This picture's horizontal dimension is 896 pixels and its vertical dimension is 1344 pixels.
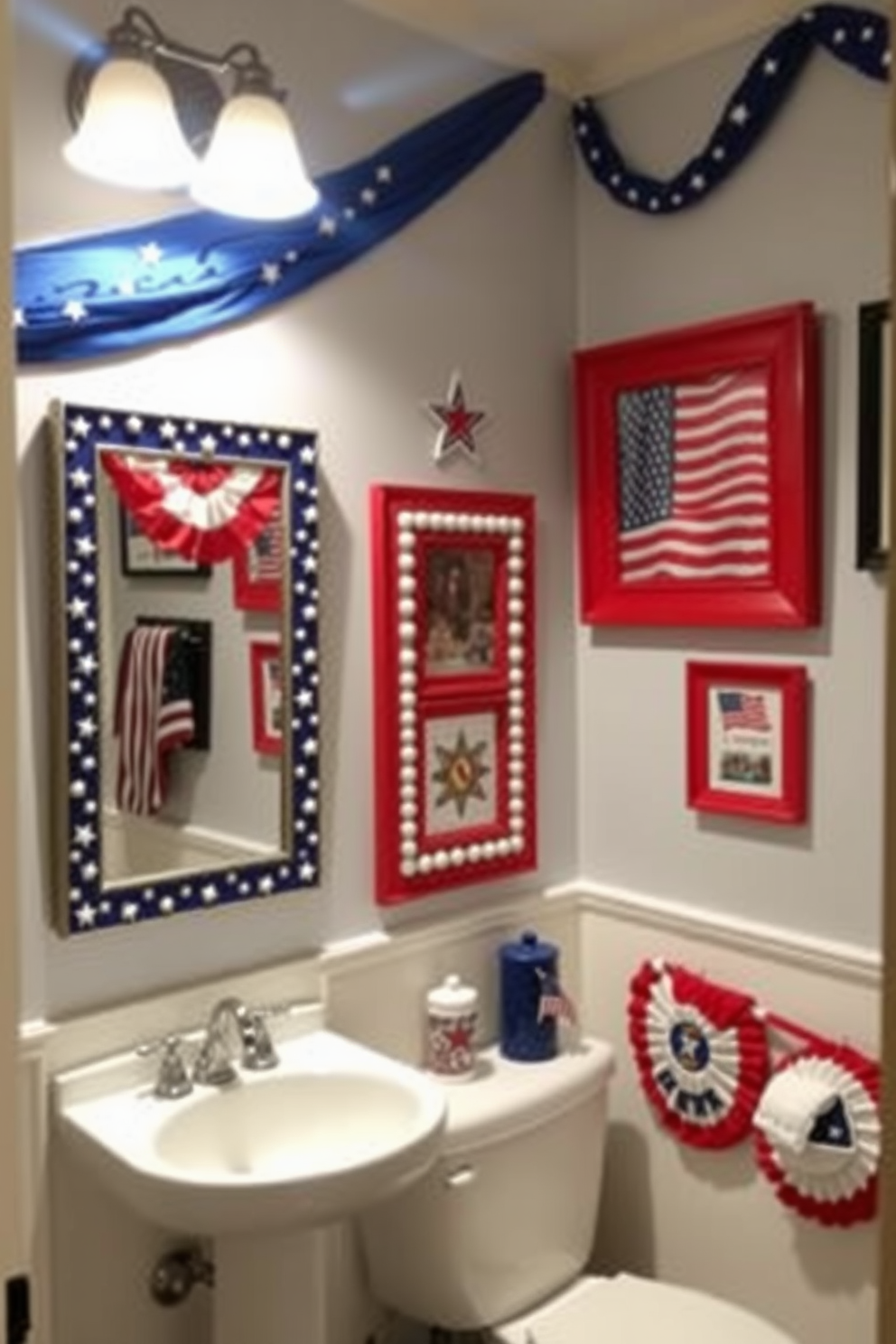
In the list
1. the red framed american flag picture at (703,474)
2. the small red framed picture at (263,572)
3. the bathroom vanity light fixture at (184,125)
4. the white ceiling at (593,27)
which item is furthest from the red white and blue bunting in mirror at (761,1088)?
the white ceiling at (593,27)

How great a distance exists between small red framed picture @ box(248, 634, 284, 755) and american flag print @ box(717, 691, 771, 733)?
78 cm

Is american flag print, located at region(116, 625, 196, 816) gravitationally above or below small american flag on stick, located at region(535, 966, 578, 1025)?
above

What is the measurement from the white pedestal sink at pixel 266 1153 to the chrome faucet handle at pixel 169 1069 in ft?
0.05

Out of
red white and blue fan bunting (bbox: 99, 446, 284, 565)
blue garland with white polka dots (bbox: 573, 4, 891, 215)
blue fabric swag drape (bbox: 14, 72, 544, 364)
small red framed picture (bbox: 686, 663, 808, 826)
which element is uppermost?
blue garland with white polka dots (bbox: 573, 4, 891, 215)

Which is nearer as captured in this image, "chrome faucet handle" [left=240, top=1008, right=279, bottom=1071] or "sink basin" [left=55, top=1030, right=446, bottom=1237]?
"sink basin" [left=55, top=1030, right=446, bottom=1237]

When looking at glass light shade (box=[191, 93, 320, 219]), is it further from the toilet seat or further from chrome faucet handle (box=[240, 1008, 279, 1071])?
the toilet seat

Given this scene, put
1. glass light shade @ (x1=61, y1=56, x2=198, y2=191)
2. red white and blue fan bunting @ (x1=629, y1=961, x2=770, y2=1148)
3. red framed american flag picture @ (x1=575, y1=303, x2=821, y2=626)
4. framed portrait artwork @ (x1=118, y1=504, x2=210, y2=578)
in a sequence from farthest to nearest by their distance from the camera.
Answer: red white and blue fan bunting @ (x1=629, y1=961, x2=770, y2=1148)
red framed american flag picture @ (x1=575, y1=303, x2=821, y2=626)
framed portrait artwork @ (x1=118, y1=504, x2=210, y2=578)
glass light shade @ (x1=61, y1=56, x2=198, y2=191)

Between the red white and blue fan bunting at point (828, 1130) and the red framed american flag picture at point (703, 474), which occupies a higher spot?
the red framed american flag picture at point (703, 474)

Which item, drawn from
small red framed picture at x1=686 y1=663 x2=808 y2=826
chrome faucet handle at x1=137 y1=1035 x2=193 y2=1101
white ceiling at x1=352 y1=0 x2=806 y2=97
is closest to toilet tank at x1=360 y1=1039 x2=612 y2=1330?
chrome faucet handle at x1=137 y1=1035 x2=193 y2=1101

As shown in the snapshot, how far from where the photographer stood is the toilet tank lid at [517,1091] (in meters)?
2.01

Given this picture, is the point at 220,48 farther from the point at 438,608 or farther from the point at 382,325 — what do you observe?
the point at 438,608

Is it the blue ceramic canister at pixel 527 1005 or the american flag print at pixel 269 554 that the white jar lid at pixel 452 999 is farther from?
the american flag print at pixel 269 554

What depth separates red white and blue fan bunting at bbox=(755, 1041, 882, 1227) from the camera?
2002 mm

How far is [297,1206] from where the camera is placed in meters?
1.58
